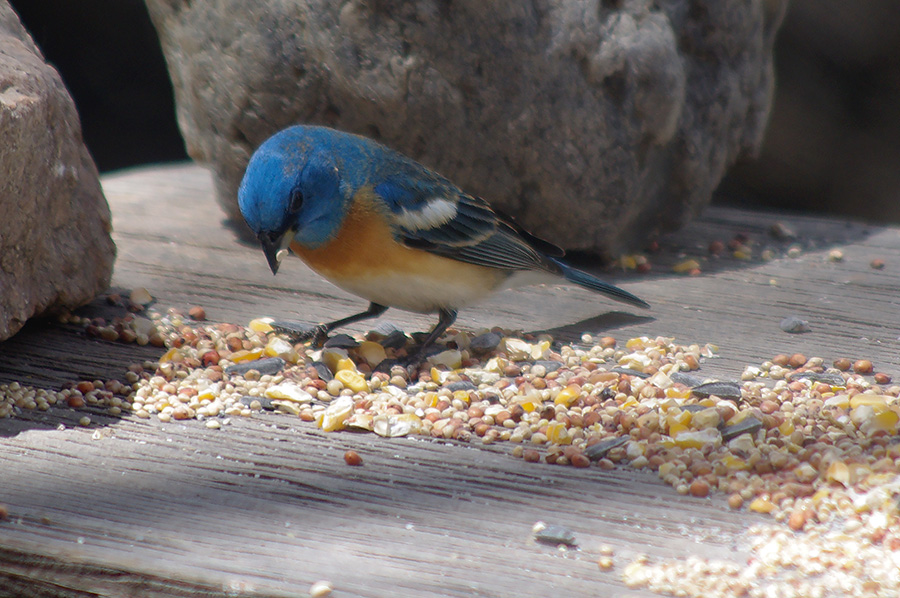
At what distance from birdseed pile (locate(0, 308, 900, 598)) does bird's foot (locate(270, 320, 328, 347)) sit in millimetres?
16

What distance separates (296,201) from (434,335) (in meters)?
0.70

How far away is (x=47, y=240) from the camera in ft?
9.48

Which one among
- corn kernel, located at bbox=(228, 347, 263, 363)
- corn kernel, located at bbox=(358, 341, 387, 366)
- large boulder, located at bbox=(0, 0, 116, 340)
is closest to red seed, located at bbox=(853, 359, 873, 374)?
corn kernel, located at bbox=(358, 341, 387, 366)

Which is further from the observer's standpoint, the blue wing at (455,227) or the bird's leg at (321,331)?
the bird's leg at (321,331)

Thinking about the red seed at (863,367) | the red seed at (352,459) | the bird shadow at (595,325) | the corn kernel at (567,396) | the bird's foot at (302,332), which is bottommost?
the bird's foot at (302,332)

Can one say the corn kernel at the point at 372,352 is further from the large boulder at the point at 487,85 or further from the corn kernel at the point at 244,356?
the large boulder at the point at 487,85

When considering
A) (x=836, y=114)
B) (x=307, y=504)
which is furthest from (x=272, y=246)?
(x=836, y=114)

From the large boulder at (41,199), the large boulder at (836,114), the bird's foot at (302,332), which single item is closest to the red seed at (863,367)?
the bird's foot at (302,332)

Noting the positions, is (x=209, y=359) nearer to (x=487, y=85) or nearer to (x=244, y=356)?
(x=244, y=356)

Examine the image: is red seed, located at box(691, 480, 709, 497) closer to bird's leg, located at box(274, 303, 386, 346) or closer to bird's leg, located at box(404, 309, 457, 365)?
bird's leg, located at box(404, 309, 457, 365)

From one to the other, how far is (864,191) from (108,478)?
5680 millimetres

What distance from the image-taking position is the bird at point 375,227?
8.79 feet

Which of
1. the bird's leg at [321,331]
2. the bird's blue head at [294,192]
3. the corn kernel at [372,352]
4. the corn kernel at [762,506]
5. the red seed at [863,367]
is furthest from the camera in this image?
the bird's leg at [321,331]

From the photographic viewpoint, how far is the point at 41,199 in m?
2.80
